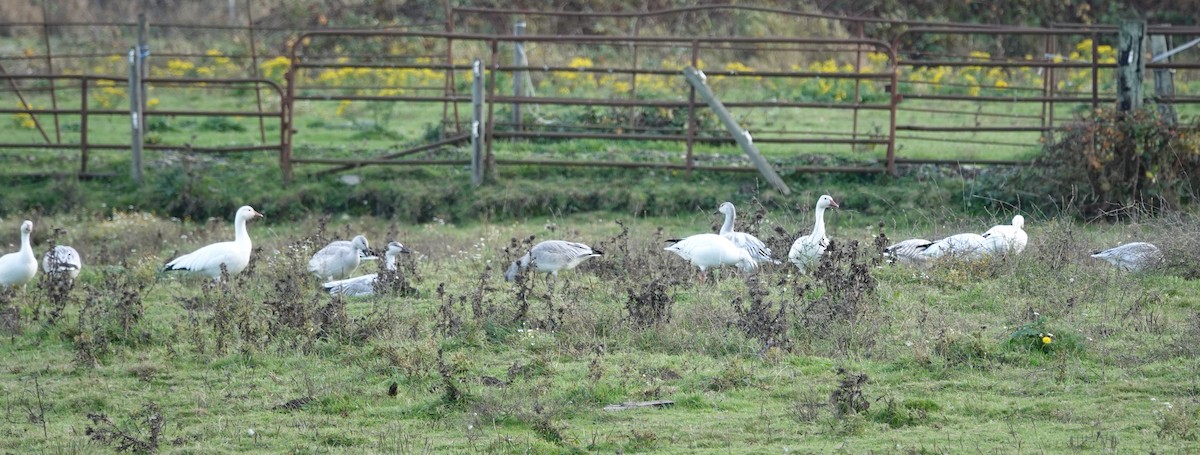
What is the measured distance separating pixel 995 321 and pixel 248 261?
5.62m

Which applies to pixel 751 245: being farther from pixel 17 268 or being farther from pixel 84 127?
pixel 84 127

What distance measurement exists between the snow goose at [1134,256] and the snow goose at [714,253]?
2.48 meters

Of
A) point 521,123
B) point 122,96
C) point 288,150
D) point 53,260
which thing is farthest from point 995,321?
point 122,96

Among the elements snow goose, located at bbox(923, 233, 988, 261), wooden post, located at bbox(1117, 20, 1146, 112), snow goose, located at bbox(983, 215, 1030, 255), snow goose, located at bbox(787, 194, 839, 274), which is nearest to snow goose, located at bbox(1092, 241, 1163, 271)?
snow goose, located at bbox(983, 215, 1030, 255)

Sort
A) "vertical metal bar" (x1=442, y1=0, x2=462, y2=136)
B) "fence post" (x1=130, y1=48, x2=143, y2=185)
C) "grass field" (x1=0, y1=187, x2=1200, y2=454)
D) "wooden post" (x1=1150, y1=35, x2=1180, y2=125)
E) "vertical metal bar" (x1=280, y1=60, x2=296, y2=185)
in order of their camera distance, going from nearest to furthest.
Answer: "grass field" (x1=0, y1=187, x2=1200, y2=454) < "wooden post" (x1=1150, y1=35, x2=1180, y2=125) < "vertical metal bar" (x1=280, y1=60, x2=296, y2=185) < "fence post" (x1=130, y1=48, x2=143, y2=185) < "vertical metal bar" (x1=442, y1=0, x2=462, y2=136)

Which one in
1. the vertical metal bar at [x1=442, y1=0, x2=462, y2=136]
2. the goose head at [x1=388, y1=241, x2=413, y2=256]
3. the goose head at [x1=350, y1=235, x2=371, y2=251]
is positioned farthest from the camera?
the vertical metal bar at [x1=442, y1=0, x2=462, y2=136]

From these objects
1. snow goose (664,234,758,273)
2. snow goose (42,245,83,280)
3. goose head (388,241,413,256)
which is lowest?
snow goose (42,245,83,280)

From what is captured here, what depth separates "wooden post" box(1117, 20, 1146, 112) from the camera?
39.9 ft

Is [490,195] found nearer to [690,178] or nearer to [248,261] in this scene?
[690,178]

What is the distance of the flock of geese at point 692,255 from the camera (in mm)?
8766

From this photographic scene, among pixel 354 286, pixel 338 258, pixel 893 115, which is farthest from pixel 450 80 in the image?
pixel 354 286

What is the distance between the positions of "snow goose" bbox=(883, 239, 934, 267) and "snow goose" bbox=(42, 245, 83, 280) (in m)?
5.92

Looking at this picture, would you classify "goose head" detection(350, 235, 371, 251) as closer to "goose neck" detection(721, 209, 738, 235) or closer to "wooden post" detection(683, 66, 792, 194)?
"goose neck" detection(721, 209, 738, 235)

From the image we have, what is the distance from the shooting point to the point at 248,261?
961 centimetres
